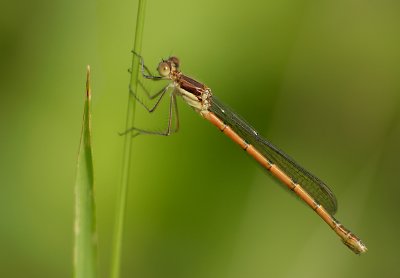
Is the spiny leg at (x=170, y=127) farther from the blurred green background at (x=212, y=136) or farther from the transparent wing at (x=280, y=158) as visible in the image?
the transparent wing at (x=280, y=158)

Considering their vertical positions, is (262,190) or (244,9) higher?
(244,9)

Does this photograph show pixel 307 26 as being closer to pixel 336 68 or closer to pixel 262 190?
pixel 336 68

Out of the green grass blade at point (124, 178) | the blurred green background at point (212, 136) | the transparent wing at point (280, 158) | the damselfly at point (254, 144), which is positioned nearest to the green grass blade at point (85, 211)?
the green grass blade at point (124, 178)

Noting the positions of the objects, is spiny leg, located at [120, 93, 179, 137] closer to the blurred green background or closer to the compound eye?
the blurred green background

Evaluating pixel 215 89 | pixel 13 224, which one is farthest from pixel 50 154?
pixel 215 89

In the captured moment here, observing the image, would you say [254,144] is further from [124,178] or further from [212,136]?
[124,178]

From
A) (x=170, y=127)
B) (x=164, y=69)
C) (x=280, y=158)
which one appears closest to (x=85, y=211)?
(x=170, y=127)
